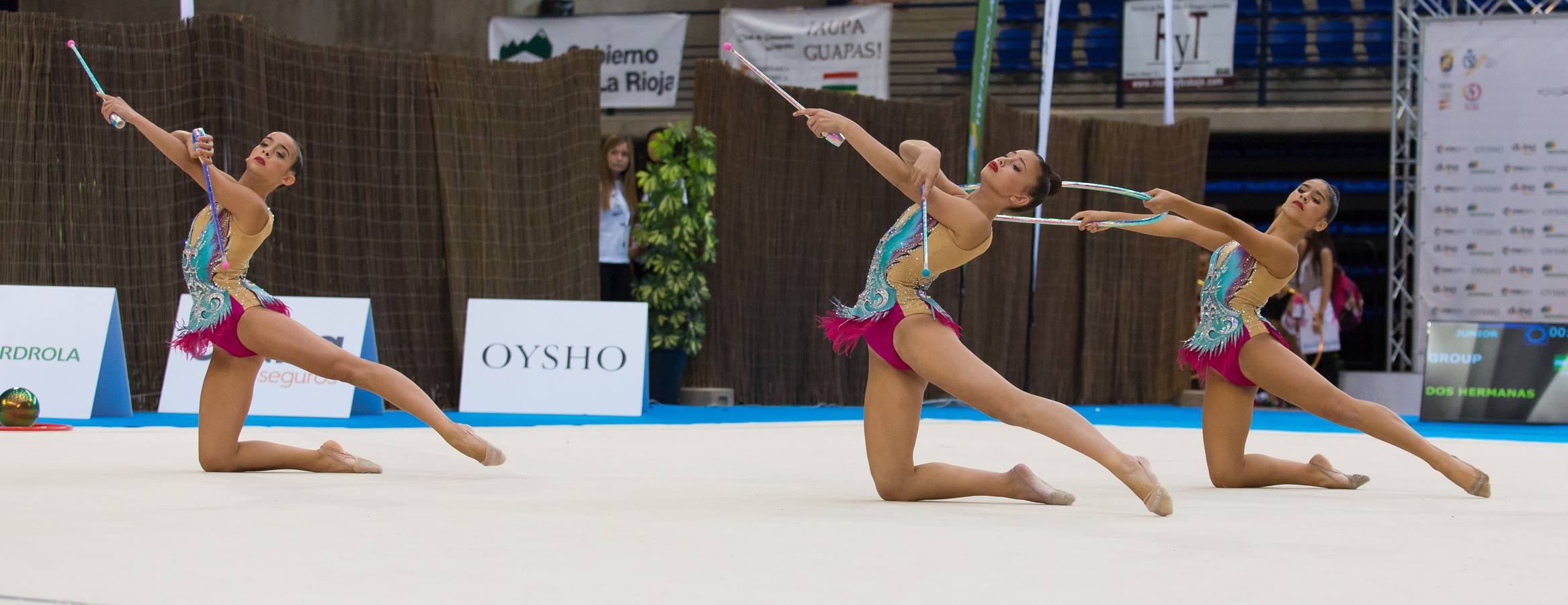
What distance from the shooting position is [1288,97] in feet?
47.4

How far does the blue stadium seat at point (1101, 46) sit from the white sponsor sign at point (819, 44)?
10.5 feet

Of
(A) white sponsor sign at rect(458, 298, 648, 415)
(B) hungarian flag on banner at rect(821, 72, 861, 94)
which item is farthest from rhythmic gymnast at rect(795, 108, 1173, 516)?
(B) hungarian flag on banner at rect(821, 72, 861, 94)

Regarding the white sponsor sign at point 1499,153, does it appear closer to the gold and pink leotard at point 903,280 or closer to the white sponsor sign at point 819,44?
the white sponsor sign at point 819,44

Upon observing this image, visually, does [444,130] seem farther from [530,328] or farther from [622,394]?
[622,394]

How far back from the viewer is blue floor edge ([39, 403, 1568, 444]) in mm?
6996

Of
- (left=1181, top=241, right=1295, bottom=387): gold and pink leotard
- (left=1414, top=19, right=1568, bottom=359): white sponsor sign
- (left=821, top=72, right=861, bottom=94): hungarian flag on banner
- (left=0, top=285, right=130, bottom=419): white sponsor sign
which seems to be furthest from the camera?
(left=821, top=72, right=861, bottom=94): hungarian flag on banner

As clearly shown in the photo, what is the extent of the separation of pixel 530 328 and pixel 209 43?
218cm

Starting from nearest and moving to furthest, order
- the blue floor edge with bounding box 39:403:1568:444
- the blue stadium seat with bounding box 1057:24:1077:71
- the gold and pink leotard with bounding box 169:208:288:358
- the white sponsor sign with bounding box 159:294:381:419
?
1. the gold and pink leotard with bounding box 169:208:288:358
2. the blue floor edge with bounding box 39:403:1568:444
3. the white sponsor sign with bounding box 159:294:381:419
4. the blue stadium seat with bounding box 1057:24:1077:71

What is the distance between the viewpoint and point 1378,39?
14.0 meters

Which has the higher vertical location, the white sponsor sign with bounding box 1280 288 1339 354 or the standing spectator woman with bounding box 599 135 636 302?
the standing spectator woman with bounding box 599 135 636 302

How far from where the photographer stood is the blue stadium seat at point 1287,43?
14.2m

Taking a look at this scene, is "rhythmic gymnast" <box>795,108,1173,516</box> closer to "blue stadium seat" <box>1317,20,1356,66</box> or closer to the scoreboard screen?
the scoreboard screen

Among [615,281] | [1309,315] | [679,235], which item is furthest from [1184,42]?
[615,281]

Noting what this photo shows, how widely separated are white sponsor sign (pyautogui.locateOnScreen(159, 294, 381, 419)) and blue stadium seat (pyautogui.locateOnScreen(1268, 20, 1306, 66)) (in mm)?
9939
